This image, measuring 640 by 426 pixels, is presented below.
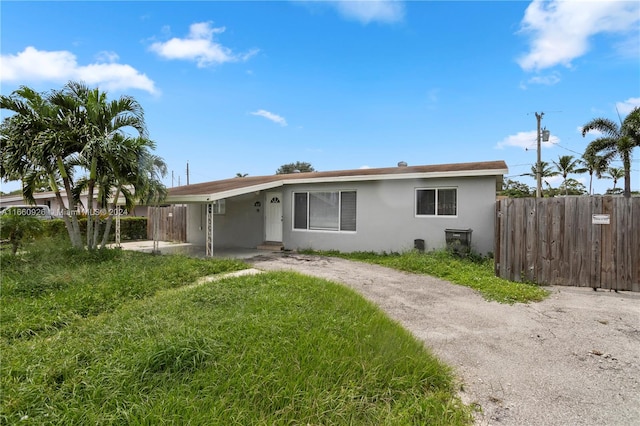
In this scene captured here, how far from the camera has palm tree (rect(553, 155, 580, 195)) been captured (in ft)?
99.3

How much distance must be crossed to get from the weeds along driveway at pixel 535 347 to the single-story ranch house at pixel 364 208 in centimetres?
324

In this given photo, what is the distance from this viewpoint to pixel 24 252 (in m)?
7.59

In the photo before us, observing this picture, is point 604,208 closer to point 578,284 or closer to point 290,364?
point 578,284

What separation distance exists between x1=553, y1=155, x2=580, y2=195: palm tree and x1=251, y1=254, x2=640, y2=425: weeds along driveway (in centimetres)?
3105

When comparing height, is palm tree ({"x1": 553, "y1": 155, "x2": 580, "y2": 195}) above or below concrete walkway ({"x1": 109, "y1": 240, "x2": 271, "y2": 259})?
above

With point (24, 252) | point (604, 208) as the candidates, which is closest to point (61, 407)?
point (24, 252)

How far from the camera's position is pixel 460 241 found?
8.77 meters

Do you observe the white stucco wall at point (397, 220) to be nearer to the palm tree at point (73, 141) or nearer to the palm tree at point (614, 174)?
the palm tree at point (73, 141)

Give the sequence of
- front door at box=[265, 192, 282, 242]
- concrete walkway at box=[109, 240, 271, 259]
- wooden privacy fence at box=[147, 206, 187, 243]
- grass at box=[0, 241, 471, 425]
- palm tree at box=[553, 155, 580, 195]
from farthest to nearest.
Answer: palm tree at box=[553, 155, 580, 195] → wooden privacy fence at box=[147, 206, 187, 243] → front door at box=[265, 192, 282, 242] → concrete walkway at box=[109, 240, 271, 259] → grass at box=[0, 241, 471, 425]

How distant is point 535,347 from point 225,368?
3366mm

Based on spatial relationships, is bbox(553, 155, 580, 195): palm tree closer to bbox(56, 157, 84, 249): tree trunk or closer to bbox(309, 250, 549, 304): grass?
bbox(309, 250, 549, 304): grass

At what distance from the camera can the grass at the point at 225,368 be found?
2139 millimetres

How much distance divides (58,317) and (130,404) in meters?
2.61

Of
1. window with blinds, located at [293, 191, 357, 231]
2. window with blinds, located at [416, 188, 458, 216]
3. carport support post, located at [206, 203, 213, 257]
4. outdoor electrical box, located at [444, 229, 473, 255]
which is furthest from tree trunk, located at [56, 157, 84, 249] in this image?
outdoor electrical box, located at [444, 229, 473, 255]
